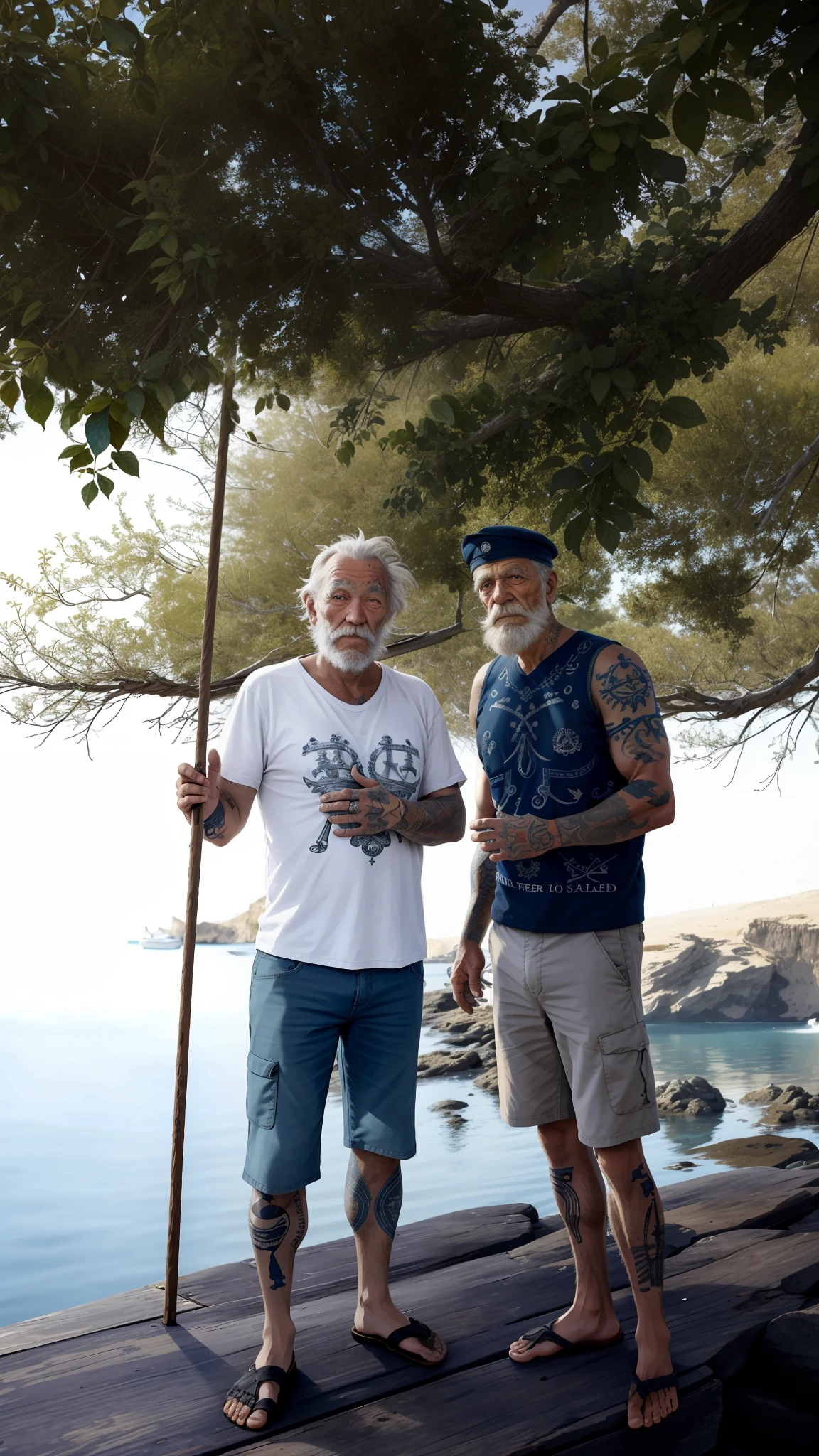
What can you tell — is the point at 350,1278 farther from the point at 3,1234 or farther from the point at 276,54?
the point at 3,1234

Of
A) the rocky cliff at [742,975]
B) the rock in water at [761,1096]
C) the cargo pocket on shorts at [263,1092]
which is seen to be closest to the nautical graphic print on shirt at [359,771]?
the cargo pocket on shorts at [263,1092]

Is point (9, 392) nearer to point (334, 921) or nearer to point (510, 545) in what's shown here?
point (510, 545)

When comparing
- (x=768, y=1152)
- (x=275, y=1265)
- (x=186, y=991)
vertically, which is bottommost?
(x=768, y=1152)

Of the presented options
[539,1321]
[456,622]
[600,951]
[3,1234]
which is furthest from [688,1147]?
[600,951]

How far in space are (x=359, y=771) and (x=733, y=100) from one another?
165 centimetres

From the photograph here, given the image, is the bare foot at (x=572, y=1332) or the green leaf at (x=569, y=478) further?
the green leaf at (x=569, y=478)

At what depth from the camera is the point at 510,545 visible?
2.04 m

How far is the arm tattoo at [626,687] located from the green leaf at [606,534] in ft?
3.36

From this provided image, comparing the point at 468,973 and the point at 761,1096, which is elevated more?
the point at 468,973

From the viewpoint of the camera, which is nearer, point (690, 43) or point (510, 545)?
point (510, 545)

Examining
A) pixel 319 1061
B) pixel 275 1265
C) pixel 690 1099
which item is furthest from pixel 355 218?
pixel 690 1099

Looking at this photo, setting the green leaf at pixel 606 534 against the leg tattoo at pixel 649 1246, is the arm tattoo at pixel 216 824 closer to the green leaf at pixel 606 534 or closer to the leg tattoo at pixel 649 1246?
the leg tattoo at pixel 649 1246

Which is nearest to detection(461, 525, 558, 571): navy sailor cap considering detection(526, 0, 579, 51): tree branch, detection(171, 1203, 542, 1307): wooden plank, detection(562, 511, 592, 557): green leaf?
detection(562, 511, 592, 557): green leaf

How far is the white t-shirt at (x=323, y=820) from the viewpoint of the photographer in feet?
6.32
